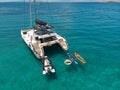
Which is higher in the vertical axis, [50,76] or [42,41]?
[42,41]

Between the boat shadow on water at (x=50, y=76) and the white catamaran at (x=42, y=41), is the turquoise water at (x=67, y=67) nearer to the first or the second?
the boat shadow on water at (x=50, y=76)

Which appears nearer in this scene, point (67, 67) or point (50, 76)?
point (50, 76)

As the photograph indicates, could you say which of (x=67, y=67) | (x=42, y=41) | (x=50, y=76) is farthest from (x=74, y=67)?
(x=42, y=41)

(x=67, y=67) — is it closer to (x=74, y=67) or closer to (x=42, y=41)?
(x=74, y=67)

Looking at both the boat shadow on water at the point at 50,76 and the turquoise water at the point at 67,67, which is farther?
the boat shadow on water at the point at 50,76

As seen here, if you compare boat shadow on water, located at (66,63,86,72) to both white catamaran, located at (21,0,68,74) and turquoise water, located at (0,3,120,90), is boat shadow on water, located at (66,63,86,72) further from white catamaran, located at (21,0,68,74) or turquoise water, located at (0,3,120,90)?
white catamaran, located at (21,0,68,74)

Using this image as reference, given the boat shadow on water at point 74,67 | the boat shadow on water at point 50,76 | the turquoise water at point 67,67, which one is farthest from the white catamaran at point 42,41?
the boat shadow on water at point 74,67

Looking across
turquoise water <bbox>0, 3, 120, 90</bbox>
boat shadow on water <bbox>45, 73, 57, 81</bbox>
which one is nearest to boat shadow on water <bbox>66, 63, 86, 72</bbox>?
turquoise water <bbox>0, 3, 120, 90</bbox>

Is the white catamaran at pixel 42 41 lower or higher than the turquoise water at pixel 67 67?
higher

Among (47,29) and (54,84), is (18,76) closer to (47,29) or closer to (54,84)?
(54,84)

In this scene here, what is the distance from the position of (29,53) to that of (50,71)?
31.9 feet

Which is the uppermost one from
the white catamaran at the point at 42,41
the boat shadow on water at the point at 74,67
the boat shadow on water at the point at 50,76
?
the white catamaran at the point at 42,41

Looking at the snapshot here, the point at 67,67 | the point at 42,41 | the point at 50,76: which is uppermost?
the point at 42,41

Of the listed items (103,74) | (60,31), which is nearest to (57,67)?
(103,74)
